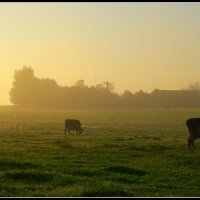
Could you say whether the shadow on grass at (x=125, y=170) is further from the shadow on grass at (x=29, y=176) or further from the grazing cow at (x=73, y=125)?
the grazing cow at (x=73, y=125)

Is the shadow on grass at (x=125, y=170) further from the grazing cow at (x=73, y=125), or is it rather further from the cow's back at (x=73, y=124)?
the cow's back at (x=73, y=124)

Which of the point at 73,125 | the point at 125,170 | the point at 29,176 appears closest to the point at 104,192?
the point at 29,176

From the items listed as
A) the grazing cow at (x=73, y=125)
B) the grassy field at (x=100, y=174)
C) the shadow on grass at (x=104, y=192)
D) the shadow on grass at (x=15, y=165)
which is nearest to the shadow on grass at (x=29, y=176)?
the grassy field at (x=100, y=174)

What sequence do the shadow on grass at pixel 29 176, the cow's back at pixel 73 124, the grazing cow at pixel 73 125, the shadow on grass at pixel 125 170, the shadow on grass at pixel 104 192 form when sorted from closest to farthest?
the shadow on grass at pixel 104 192 < the shadow on grass at pixel 29 176 < the shadow on grass at pixel 125 170 < the grazing cow at pixel 73 125 < the cow's back at pixel 73 124

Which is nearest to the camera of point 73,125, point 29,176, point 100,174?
point 29,176

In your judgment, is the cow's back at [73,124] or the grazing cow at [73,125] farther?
the cow's back at [73,124]

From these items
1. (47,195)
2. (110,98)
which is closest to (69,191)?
(47,195)

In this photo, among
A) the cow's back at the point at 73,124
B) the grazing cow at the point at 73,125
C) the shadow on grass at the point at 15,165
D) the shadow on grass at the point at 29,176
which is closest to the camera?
the shadow on grass at the point at 29,176

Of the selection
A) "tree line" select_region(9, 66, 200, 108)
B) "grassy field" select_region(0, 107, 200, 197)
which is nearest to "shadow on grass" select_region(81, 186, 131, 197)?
"grassy field" select_region(0, 107, 200, 197)

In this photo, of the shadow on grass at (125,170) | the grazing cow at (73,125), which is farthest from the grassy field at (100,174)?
the grazing cow at (73,125)

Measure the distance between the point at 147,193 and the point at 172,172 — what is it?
15.7 feet

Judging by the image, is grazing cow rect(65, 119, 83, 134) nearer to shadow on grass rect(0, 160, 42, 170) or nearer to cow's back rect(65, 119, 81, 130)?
cow's back rect(65, 119, 81, 130)

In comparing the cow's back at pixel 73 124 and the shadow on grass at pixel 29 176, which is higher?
the cow's back at pixel 73 124

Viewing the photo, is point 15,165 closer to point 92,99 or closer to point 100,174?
point 100,174
